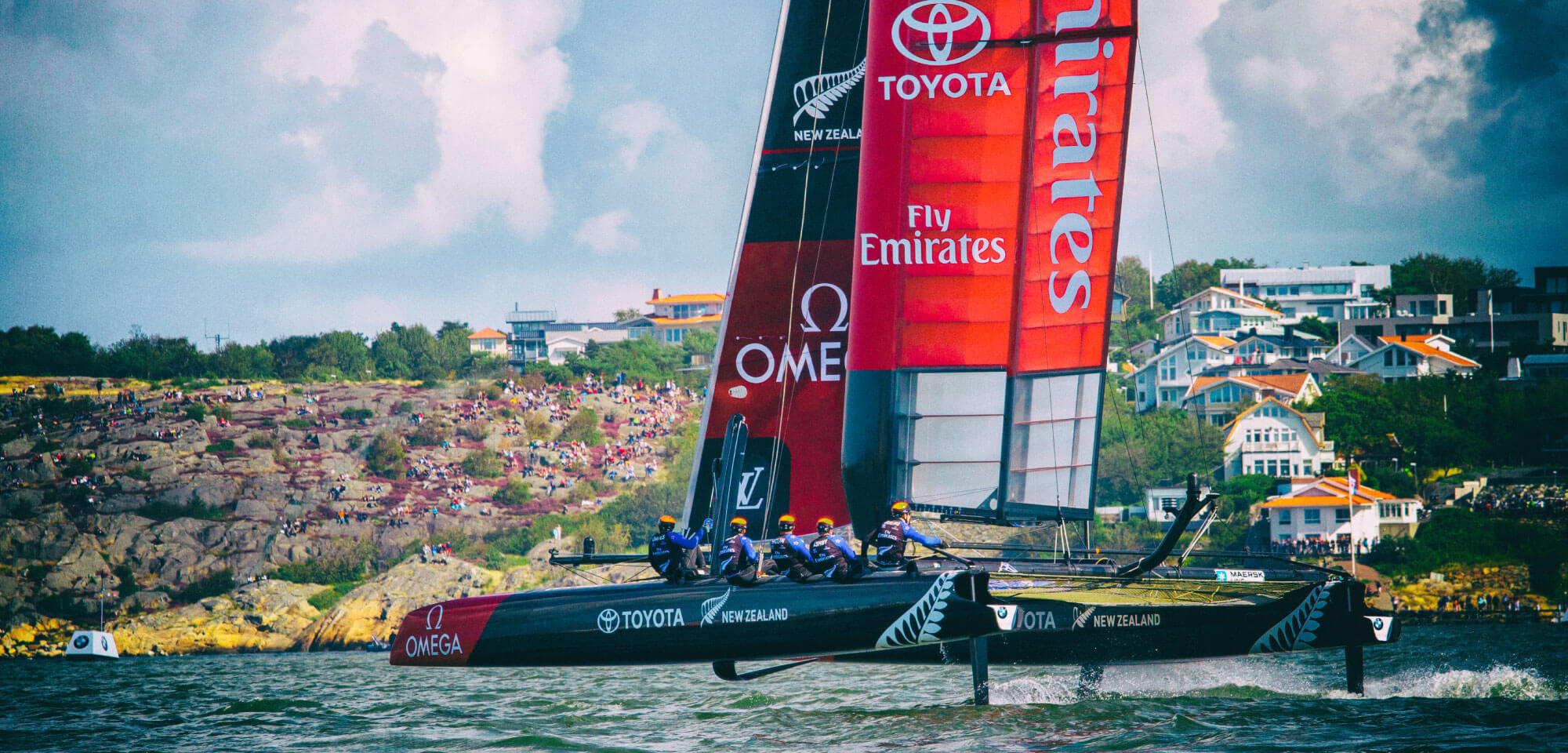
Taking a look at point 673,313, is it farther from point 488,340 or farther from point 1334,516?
point 1334,516

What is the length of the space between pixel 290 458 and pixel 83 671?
26.6 metres

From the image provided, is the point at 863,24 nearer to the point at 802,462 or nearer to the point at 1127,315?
the point at 802,462

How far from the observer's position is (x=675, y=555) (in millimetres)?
13062

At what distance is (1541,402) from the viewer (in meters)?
52.8

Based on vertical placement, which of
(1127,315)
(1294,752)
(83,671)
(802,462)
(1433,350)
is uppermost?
(1127,315)

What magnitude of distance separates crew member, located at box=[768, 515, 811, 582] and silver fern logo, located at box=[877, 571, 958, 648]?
3.35 ft

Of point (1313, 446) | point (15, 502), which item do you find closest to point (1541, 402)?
point (1313, 446)

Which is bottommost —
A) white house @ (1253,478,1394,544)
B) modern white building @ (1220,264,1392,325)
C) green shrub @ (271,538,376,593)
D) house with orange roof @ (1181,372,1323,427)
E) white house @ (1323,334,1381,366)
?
green shrub @ (271,538,376,593)

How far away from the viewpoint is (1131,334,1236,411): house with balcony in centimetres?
6650

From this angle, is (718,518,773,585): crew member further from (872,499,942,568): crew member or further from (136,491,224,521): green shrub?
(136,491,224,521): green shrub

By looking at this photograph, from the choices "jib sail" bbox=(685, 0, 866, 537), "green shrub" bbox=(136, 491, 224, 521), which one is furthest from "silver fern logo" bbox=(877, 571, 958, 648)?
"green shrub" bbox=(136, 491, 224, 521)

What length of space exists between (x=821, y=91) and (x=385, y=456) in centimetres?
4586

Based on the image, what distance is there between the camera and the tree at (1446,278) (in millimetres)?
82812

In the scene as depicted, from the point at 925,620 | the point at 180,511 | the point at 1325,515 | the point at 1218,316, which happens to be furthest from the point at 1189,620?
the point at 1218,316
